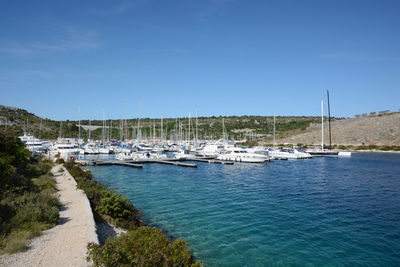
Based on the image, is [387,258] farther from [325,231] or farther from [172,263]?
[172,263]

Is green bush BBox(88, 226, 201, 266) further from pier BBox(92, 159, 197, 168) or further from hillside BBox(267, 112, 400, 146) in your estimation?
hillside BBox(267, 112, 400, 146)

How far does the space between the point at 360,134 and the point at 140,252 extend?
98.9m

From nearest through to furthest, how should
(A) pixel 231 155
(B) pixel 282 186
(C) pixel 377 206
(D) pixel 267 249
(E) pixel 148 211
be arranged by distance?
(D) pixel 267 249
(E) pixel 148 211
(C) pixel 377 206
(B) pixel 282 186
(A) pixel 231 155

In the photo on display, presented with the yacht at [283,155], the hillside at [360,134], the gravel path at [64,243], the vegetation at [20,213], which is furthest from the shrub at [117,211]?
the hillside at [360,134]

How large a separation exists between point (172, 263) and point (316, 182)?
85.7ft

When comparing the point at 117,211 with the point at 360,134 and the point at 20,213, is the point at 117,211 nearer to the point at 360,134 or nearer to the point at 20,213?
the point at 20,213

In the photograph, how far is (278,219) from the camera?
52.4ft

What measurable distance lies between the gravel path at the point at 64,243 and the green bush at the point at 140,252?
132 centimetres

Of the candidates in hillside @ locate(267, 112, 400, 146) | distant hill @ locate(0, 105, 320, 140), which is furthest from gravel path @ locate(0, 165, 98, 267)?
hillside @ locate(267, 112, 400, 146)

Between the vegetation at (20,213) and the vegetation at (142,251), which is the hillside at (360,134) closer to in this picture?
the vegetation at (142,251)

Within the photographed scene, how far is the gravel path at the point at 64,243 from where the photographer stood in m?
7.62

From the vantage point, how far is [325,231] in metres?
14.0

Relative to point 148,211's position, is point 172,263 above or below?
above

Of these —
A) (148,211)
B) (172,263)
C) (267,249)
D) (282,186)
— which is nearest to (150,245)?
(172,263)
